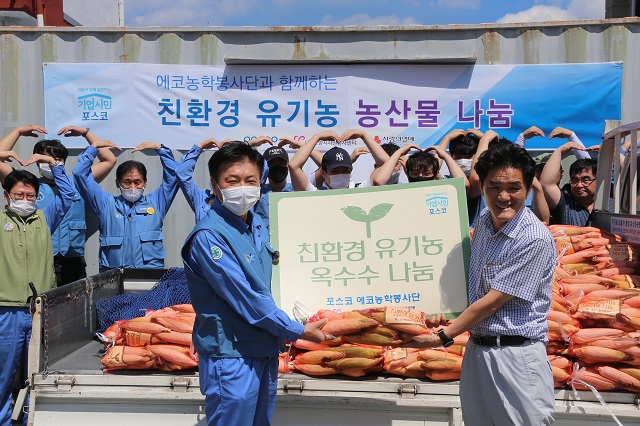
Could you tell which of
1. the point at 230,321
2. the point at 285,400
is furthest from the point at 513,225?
the point at 285,400

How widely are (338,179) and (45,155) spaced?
272cm

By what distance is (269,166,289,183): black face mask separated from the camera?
215 inches

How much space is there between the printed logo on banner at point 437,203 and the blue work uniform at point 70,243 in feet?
12.9

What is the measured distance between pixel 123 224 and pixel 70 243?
87 cm

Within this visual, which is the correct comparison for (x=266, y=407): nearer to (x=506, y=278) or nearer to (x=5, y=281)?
(x=506, y=278)

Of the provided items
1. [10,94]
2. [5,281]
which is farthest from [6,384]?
[10,94]

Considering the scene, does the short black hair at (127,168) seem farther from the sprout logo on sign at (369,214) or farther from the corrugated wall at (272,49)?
the sprout logo on sign at (369,214)

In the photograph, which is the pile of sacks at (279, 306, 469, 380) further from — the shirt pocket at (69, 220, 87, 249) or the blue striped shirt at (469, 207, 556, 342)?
the shirt pocket at (69, 220, 87, 249)

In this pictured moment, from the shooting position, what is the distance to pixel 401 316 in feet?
11.2

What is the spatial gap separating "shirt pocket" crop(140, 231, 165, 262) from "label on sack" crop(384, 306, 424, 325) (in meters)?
3.22

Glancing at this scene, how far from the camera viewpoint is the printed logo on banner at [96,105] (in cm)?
703

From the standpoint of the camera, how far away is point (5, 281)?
16.5ft

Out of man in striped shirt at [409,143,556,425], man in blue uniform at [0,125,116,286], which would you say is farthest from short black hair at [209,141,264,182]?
man in blue uniform at [0,125,116,286]

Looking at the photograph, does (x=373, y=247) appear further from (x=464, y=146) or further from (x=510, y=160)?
(x=464, y=146)
